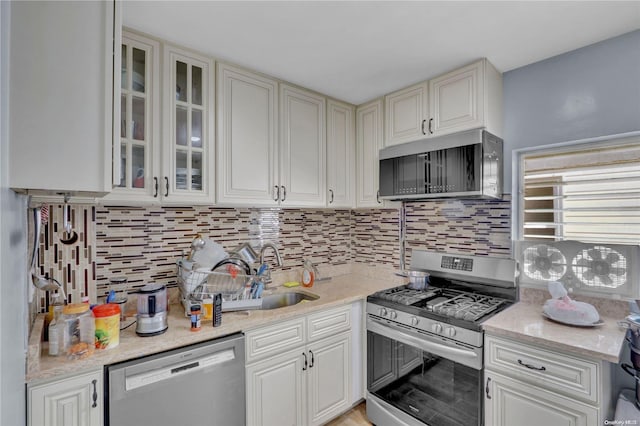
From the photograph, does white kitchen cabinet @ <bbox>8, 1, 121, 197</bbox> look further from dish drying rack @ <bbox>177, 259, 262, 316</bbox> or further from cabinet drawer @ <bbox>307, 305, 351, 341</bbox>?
cabinet drawer @ <bbox>307, 305, 351, 341</bbox>

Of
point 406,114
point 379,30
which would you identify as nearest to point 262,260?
point 406,114

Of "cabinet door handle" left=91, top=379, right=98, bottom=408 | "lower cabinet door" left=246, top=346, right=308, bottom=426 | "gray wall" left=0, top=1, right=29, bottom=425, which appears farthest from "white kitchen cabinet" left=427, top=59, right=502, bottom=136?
"cabinet door handle" left=91, top=379, right=98, bottom=408

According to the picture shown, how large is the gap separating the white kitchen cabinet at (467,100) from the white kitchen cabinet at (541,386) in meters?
1.28

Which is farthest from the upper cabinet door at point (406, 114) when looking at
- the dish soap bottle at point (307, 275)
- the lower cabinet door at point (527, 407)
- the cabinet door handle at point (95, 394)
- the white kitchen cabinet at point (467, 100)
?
the cabinet door handle at point (95, 394)

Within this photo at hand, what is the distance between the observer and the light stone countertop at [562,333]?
1282 mm

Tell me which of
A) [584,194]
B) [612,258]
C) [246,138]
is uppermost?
[246,138]

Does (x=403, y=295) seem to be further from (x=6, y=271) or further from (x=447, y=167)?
(x=6, y=271)

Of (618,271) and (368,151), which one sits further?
(368,151)

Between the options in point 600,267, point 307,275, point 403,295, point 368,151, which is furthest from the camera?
point 368,151

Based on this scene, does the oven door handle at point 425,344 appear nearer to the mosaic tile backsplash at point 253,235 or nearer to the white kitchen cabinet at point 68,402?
the mosaic tile backsplash at point 253,235

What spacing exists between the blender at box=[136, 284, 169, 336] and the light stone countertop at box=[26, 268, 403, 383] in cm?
3

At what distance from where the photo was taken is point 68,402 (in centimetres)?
117

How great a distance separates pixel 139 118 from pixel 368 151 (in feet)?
5.44

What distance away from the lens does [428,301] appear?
200cm
